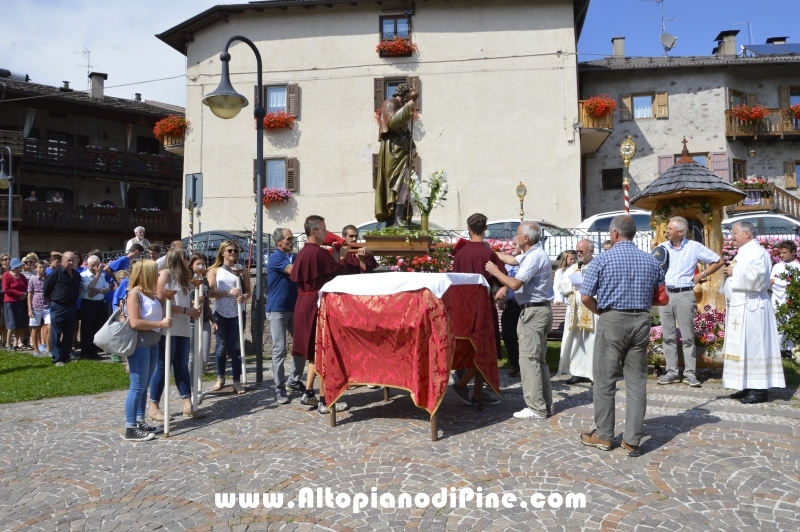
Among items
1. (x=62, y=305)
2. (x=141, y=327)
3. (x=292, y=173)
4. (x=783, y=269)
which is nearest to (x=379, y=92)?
(x=292, y=173)

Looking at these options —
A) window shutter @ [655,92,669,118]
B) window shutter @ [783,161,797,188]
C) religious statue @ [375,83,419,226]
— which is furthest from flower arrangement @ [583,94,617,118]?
religious statue @ [375,83,419,226]

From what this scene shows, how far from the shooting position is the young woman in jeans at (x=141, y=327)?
5.71 m

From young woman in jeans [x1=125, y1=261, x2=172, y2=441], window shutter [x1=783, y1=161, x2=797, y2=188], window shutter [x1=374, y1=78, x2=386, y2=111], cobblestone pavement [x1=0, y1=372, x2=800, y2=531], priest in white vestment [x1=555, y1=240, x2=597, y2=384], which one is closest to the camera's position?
cobblestone pavement [x1=0, y1=372, x2=800, y2=531]

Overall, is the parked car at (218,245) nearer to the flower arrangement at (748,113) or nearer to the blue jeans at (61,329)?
the blue jeans at (61,329)

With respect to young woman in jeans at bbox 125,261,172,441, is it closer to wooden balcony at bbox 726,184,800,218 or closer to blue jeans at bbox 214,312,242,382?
blue jeans at bbox 214,312,242,382

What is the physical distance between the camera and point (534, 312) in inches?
237

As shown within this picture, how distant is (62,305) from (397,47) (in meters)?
16.2

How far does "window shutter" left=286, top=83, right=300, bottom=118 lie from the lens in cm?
2377

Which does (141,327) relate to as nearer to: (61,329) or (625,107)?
(61,329)

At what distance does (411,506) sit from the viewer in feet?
13.3

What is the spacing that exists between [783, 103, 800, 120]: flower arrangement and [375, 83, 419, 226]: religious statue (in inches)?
944

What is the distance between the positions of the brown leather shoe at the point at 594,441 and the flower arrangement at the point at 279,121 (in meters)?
20.5

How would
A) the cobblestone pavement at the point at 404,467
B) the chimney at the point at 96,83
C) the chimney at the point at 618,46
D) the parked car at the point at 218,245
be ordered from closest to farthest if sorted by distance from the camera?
the cobblestone pavement at the point at 404,467, the parked car at the point at 218,245, the chimney at the point at 618,46, the chimney at the point at 96,83

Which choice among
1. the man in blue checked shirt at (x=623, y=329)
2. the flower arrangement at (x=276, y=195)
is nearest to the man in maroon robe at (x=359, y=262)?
the man in blue checked shirt at (x=623, y=329)
